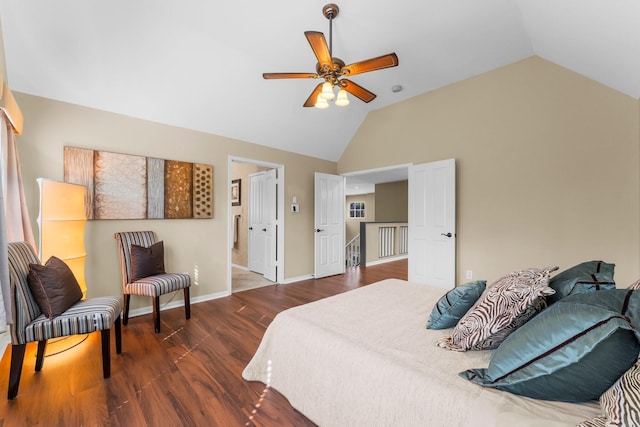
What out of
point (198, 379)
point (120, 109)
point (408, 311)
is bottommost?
point (198, 379)

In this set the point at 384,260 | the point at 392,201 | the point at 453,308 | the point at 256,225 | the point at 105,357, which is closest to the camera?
the point at 453,308

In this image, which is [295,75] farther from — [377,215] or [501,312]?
[377,215]

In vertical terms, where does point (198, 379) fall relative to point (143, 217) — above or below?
below

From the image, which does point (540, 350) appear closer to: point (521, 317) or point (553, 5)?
point (521, 317)

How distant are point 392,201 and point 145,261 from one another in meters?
7.72

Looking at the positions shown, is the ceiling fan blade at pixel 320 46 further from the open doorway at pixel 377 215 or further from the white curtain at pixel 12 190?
the open doorway at pixel 377 215

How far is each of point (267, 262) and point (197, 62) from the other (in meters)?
3.38

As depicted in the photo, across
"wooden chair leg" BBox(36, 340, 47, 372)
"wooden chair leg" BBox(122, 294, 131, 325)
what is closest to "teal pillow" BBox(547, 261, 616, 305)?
"wooden chair leg" BBox(36, 340, 47, 372)

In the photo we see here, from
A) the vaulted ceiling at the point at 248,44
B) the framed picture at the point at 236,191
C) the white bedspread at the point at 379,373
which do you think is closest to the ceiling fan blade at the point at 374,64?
the vaulted ceiling at the point at 248,44

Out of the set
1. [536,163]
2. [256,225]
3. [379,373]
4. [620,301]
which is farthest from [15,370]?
[536,163]

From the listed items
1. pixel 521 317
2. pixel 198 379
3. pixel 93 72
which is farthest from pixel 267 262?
pixel 521 317

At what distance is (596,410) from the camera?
0.86 meters

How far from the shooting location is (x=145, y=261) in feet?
9.62

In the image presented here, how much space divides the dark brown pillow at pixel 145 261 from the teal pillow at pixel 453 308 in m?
2.89
